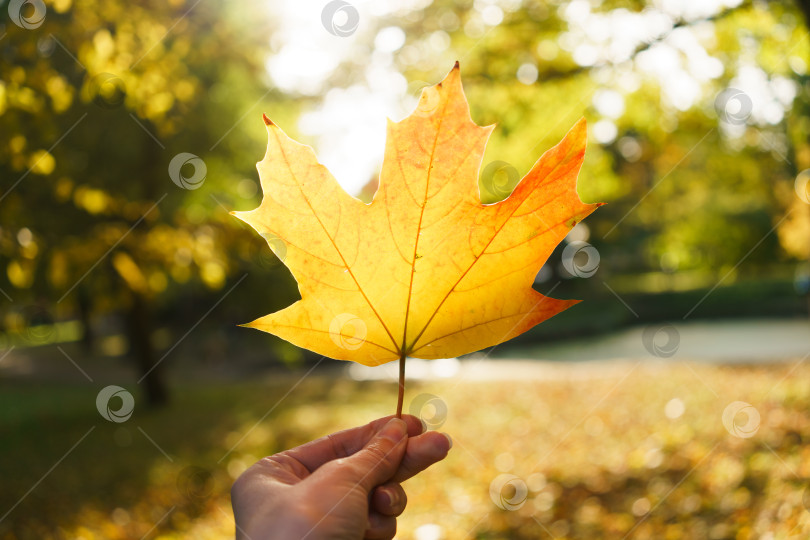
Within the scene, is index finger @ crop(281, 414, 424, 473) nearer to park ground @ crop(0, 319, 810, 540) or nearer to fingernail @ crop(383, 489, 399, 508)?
fingernail @ crop(383, 489, 399, 508)

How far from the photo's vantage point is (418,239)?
3.40 feet

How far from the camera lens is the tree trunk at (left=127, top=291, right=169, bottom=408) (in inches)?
495

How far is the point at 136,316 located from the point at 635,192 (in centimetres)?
2462

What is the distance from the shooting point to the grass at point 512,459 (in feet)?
16.5

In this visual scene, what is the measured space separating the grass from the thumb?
3875mm

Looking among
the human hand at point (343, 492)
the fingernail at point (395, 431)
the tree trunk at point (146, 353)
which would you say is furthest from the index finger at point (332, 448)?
the tree trunk at point (146, 353)

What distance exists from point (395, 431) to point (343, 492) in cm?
16

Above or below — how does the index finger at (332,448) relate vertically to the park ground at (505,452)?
above

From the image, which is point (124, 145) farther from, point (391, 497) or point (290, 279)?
point (391, 497)

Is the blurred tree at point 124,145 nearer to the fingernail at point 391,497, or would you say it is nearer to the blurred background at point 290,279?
the blurred background at point 290,279

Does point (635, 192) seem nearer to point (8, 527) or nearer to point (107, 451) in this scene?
point (107, 451)

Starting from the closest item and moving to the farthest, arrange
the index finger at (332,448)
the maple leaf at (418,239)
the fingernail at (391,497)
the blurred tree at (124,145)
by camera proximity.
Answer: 1. the maple leaf at (418,239)
2. the fingernail at (391,497)
3. the index finger at (332,448)
4. the blurred tree at (124,145)

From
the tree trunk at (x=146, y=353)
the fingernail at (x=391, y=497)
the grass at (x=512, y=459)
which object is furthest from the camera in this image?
the tree trunk at (x=146, y=353)

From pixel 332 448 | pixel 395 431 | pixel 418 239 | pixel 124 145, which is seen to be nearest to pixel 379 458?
pixel 395 431
